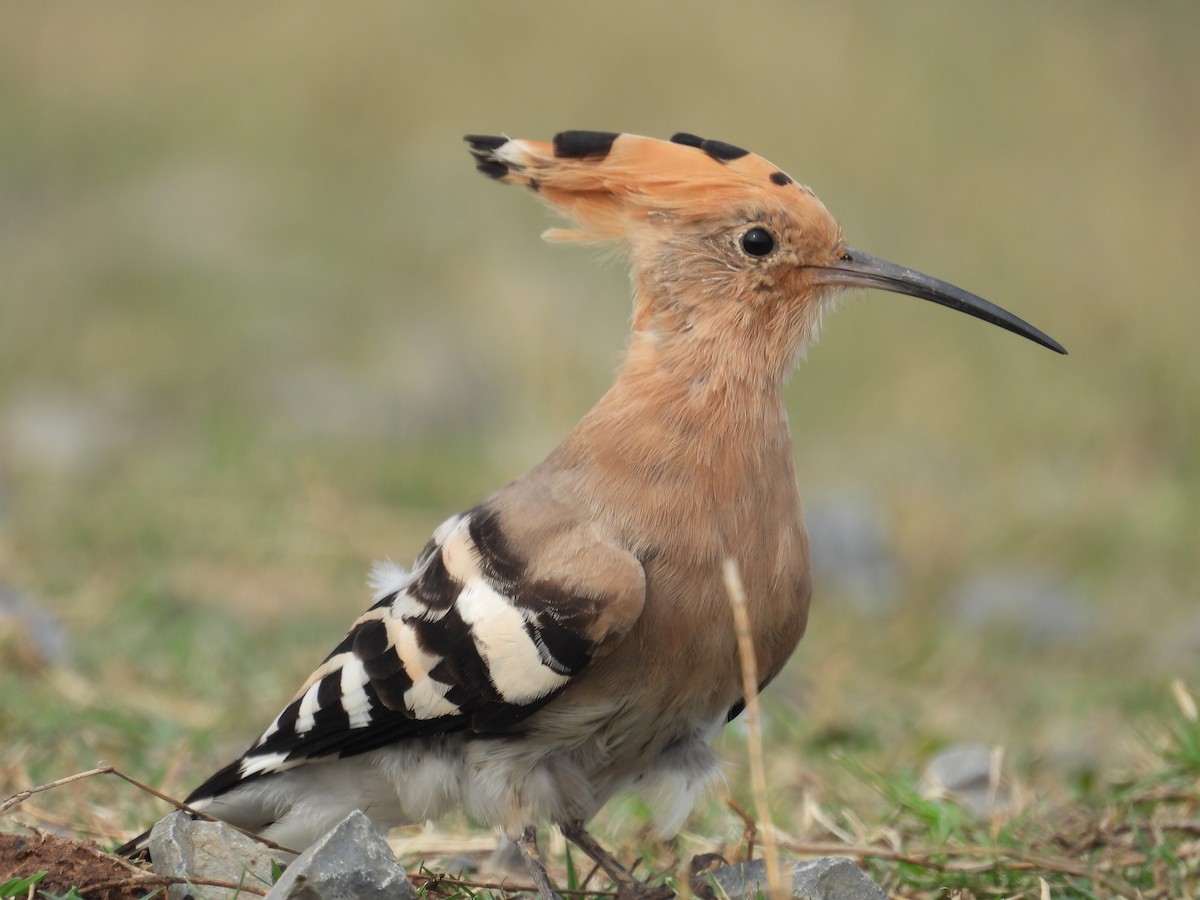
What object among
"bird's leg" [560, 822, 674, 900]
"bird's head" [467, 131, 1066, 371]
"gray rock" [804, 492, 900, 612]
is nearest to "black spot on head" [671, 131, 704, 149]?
"bird's head" [467, 131, 1066, 371]

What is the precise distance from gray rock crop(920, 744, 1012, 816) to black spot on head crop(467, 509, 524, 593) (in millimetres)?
962

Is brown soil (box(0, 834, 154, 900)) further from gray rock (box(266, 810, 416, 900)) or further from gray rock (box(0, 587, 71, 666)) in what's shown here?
gray rock (box(0, 587, 71, 666))

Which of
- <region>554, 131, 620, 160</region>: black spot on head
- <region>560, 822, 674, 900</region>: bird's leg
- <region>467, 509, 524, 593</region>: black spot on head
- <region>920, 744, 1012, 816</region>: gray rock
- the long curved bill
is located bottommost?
<region>920, 744, 1012, 816</region>: gray rock

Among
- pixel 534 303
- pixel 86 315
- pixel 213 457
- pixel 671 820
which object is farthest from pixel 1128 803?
pixel 86 315

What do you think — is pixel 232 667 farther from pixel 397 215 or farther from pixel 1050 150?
pixel 397 215

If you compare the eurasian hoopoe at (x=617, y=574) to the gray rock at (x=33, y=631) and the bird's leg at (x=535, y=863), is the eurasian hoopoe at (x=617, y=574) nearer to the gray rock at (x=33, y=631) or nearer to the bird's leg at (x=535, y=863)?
the bird's leg at (x=535, y=863)

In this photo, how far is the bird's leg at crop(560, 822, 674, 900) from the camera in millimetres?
2066

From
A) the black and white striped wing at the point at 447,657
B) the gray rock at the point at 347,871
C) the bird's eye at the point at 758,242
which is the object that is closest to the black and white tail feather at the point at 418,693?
the black and white striped wing at the point at 447,657

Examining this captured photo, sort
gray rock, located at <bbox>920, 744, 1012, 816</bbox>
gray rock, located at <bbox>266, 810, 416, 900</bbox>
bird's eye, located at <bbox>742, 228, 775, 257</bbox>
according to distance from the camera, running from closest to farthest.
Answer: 1. gray rock, located at <bbox>266, 810, 416, 900</bbox>
2. bird's eye, located at <bbox>742, 228, 775, 257</bbox>
3. gray rock, located at <bbox>920, 744, 1012, 816</bbox>

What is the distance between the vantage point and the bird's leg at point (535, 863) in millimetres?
1990

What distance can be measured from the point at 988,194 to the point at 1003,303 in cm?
95

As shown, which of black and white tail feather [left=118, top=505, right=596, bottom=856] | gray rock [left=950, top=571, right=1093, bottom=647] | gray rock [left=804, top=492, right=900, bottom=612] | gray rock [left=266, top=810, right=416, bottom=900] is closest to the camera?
gray rock [left=266, top=810, right=416, bottom=900]

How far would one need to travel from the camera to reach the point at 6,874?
1879mm

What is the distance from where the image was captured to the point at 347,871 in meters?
1.76
